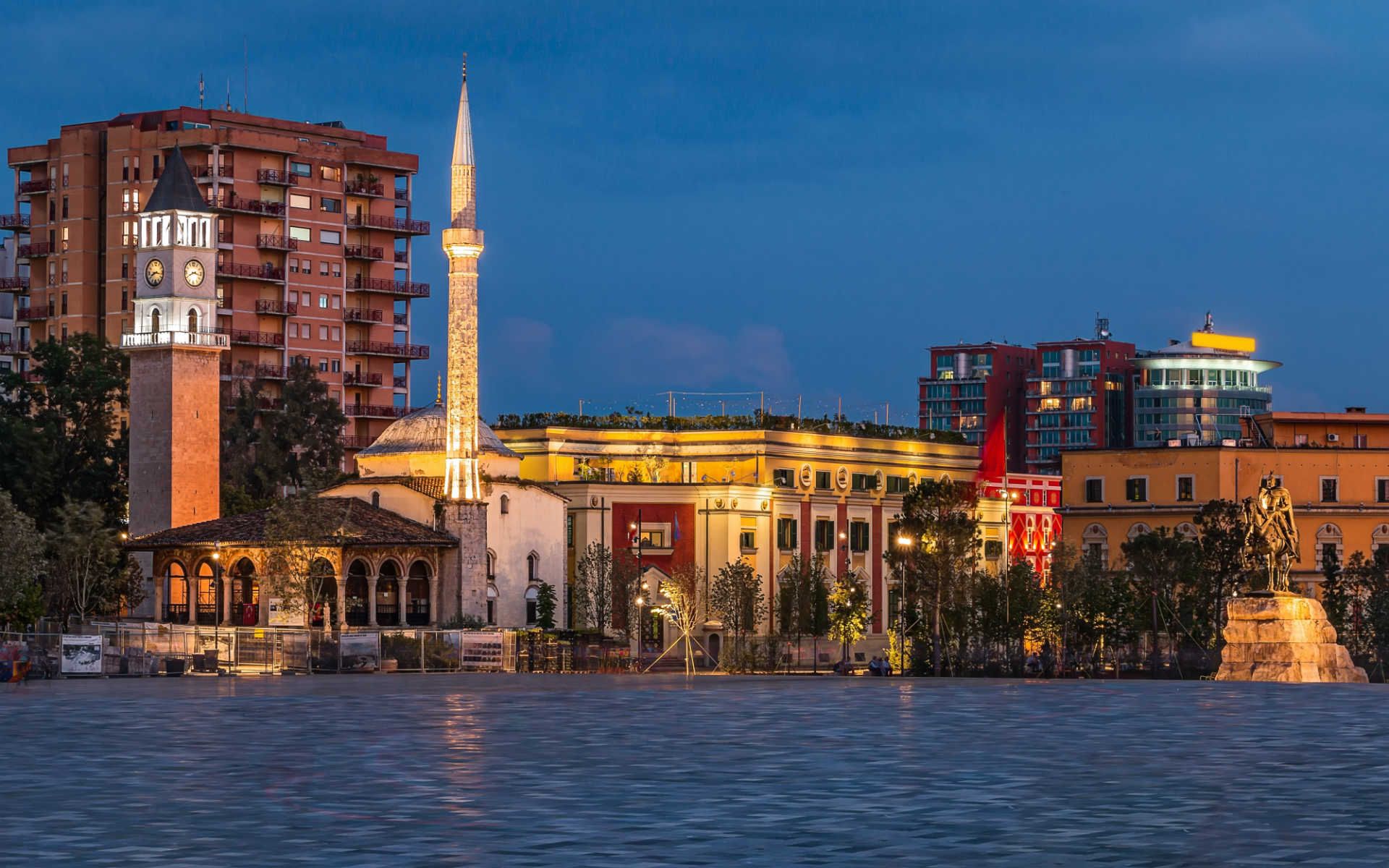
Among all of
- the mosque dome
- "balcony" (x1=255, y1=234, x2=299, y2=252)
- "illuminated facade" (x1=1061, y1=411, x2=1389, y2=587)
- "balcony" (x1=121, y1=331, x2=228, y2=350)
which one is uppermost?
"balcony" (x1=255, y1=234, x2=299, y2=252)

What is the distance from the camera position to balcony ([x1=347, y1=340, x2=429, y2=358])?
144625 millimetres

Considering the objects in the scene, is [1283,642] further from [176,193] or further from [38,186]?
[38,186]

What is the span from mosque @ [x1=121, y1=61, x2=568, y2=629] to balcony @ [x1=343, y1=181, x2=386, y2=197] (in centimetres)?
4338

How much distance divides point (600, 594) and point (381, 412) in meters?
54.1

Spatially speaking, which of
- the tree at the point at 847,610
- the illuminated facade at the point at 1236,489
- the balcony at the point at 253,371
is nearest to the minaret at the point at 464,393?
the tree at the point at 847,610

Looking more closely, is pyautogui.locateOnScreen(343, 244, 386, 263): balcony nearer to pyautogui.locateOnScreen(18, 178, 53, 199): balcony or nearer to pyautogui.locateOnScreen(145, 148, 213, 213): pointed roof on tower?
pyautogui.locateOnScreen(18, 178, 53, 199): balcony

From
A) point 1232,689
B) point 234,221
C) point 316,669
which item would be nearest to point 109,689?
point 316,669

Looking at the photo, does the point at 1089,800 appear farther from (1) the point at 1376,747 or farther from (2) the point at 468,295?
(2) the point at 468,295

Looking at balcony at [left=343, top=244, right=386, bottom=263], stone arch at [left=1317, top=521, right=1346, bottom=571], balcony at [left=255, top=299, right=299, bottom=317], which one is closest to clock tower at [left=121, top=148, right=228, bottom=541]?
balcony at [left=255, top=299, right=299, bottom=317]

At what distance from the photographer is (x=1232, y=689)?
47.8 m

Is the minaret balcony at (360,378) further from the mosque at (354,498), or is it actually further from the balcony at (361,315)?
the mosque at (354,498)

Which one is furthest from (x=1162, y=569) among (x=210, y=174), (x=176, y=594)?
(x=210, y=174)

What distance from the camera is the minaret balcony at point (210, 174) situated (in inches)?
5266

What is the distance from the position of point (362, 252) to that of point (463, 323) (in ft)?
197
